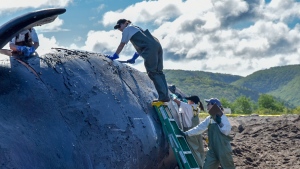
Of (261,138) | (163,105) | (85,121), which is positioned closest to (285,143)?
(261,138)

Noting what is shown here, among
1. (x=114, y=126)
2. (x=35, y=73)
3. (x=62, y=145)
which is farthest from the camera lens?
(x=114, y=126)

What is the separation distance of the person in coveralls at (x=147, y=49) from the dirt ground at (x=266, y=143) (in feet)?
15.6

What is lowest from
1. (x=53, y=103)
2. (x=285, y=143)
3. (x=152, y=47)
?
(x=285, y=143)

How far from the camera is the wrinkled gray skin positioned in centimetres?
716

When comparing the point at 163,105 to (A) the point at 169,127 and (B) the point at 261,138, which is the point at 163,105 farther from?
(B) the point at 261,138

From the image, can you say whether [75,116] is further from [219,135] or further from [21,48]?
[219,135]

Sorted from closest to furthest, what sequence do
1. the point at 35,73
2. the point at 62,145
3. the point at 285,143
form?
the point at 62,145 → the point at 35,73 → the point at 285,143

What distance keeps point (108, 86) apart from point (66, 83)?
1.36 metres

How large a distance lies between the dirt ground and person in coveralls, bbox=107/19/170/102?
475 cm

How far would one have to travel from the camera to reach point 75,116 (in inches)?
335

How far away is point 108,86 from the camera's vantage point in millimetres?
10156

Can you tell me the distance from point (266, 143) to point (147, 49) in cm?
928

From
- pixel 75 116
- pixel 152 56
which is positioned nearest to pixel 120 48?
pixel 152 56

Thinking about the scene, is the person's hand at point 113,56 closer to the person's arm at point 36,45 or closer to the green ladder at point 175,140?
the green ladder at point 175,140
